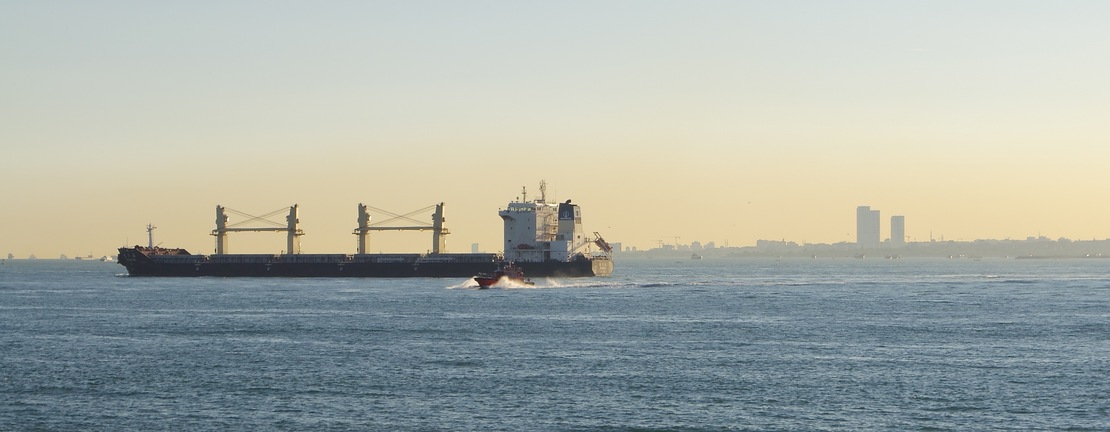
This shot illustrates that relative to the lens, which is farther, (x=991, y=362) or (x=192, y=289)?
(x=192, y=289)

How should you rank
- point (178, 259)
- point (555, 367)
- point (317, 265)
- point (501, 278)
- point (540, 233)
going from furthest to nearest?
point (178, 259) → point (317, 265) → point (540, 233) → point (501, 278) → point (555, 367)

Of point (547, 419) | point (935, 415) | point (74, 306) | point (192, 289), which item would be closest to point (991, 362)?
point (935, 415)

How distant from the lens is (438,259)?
5689 inches

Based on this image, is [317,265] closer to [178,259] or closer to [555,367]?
[178,259]

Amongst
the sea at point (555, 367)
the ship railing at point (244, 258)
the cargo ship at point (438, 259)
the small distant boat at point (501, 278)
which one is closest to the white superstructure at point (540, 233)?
the cargo ship at point (438, 259)

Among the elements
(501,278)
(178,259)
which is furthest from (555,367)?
(178,259)

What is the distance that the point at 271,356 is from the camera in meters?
53.8

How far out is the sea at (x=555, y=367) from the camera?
37875mm

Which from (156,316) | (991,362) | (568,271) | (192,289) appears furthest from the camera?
(568,271)

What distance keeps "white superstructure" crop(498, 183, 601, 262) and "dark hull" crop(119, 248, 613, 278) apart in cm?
245

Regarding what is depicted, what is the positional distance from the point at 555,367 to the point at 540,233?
9170cm

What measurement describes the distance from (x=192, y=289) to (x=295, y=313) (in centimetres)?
3911

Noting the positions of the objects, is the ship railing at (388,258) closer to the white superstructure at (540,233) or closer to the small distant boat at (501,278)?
the white superstructure at (540,233)

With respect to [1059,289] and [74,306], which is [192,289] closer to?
[74,306]
